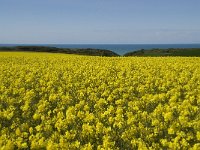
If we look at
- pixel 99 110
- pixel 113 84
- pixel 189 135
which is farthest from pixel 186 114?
pixel 113 84

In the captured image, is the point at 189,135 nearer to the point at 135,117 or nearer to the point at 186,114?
the point at 186,114

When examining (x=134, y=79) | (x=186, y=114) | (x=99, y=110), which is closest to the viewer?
(x=186, y=114)

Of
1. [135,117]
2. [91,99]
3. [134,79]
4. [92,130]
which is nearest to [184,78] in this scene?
[134,79]

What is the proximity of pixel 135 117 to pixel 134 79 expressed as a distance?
23.2 feet

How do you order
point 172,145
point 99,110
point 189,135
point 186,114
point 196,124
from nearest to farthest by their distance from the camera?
point 172,145
point 189,135
point 196,124
point 186,114
point 99,110

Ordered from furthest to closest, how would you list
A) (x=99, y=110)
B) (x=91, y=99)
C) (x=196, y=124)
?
(x=91, y=99)
(x=99, y=110)
(x=196, y=124)

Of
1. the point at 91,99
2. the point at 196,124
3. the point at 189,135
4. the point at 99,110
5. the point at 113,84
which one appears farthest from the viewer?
the point at 113,84

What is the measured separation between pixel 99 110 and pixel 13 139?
3.52 metres

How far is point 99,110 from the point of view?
11773mm

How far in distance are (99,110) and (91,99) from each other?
1.34 metres

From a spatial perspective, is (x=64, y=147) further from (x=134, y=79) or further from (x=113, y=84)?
(x=134, y=79)

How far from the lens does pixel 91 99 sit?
13.1m

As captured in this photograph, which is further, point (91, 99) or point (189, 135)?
point (91, 99)

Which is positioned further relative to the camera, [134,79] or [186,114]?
[134,79]
